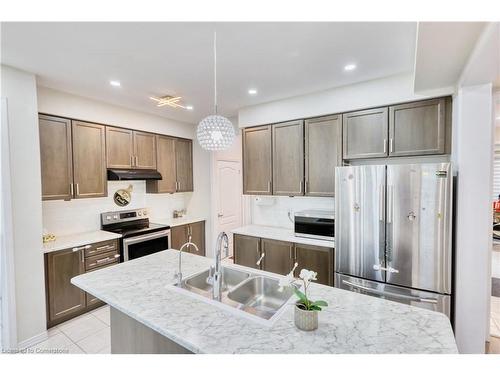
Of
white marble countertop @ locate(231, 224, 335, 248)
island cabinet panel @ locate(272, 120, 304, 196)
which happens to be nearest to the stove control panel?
white marble countertop @ locate(231, 224, 335, 248)

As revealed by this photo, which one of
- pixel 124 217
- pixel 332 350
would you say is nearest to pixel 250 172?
pixel 124 217

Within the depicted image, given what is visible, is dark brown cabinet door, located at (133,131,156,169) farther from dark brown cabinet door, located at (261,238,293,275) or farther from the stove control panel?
dark brown cabinet door, located at (261,238,293,275)

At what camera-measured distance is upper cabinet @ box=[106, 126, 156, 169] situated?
3461 millimetres

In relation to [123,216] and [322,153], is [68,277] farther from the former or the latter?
[322,153]

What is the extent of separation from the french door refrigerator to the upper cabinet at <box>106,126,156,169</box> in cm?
281

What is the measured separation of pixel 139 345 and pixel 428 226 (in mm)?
2389

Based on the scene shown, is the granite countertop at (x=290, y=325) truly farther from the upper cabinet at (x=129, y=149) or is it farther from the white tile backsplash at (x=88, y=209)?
the upper cabinet at (x=129, y=149)

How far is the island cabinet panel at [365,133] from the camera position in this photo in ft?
8.84

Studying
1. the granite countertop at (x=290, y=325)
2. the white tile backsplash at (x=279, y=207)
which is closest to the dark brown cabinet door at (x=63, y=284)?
the granite countertop at (x=290, y=325)

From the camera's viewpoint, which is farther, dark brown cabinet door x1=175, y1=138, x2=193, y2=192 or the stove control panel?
dark brown cabinet door x1=175, y1=138, x2=193, y2=192

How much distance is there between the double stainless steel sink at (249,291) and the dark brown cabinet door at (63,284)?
5.86 ft

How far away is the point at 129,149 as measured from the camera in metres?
3.68

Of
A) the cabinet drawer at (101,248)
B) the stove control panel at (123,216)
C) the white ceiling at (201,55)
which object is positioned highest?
the white ceiling at (201,55)

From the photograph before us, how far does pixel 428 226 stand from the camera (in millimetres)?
2160
